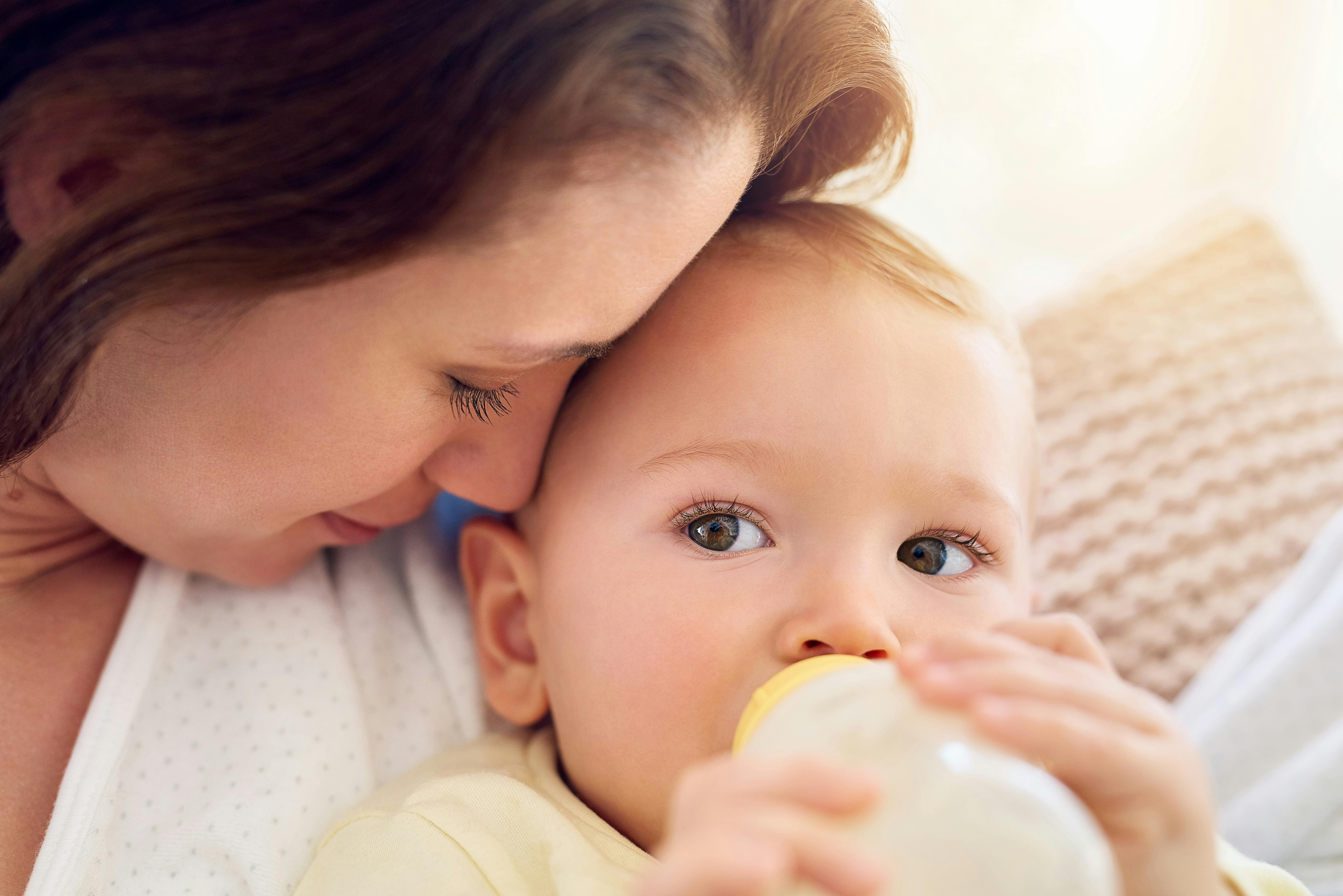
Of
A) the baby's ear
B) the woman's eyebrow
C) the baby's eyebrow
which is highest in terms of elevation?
the woman's eyebrow

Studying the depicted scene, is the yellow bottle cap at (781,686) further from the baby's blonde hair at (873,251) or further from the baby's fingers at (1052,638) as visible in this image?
the baby's blonde hair at (873,251)

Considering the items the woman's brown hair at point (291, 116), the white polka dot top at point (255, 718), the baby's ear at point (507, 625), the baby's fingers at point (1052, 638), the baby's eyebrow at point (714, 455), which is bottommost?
the white polka dot top at point (255, 718)

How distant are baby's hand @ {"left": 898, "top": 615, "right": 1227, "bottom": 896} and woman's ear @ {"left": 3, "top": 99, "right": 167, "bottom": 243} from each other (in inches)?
27.7

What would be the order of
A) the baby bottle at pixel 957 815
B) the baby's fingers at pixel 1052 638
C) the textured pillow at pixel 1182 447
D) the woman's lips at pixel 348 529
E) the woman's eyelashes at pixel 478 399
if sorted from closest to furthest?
the baby bottle at pixel 957 815 < the baby's fingers at pixel 1052 638 < the woman's eyelashes at pixel 478 399 < the woman's lips at pixel 348 529 < the textured pillow at pixel 1182 447

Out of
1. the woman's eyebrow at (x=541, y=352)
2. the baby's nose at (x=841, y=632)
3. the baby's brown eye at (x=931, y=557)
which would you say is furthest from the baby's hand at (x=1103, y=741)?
the woman's eyebrow at (x=541, y=352)

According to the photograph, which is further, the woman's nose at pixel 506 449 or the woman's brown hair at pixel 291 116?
the woman's nose at pixel 506 449

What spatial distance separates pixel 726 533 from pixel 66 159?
2.15ft

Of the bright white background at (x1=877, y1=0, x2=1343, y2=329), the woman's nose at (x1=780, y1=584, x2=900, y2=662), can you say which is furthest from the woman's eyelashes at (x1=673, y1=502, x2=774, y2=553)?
the bright white background at (x1=877, y1=0, x2=1343, y2=329)

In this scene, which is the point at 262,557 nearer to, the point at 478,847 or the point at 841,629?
the point at 478,847

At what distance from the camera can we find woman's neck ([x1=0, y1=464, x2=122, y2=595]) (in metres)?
1.15

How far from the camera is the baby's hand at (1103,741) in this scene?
0.65 m

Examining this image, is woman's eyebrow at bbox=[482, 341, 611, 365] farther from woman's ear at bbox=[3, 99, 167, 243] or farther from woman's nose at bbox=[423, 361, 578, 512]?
woman's ear at bbox=[3, 99, 167, 243]

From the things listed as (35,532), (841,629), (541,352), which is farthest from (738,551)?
(35,532)

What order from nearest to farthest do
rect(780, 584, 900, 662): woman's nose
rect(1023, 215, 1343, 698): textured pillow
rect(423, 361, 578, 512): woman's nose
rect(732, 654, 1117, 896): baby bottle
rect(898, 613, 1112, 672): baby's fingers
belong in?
1. rect(732, 654, 1117, 896): baby bottle
2. rect(898, 613, 1112, 672): baby's fingers
3. rect(780, 584, 900, 662): woman's nose
4. rect(423, 361, 578, 512): woman's nose
5. rect(1023, 215, 1343, 698): textured pillow
